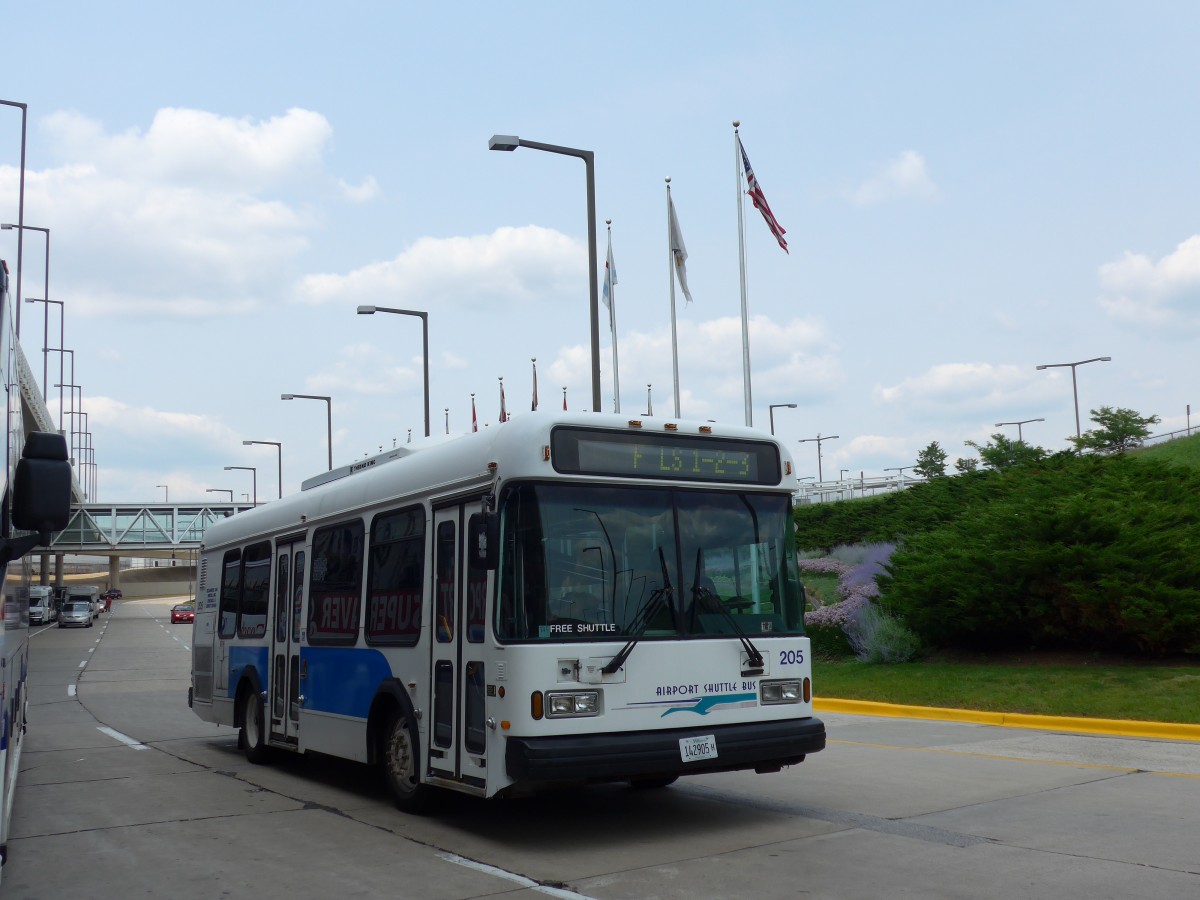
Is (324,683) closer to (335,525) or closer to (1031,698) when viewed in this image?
(335,525)

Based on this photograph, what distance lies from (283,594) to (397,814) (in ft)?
12.6

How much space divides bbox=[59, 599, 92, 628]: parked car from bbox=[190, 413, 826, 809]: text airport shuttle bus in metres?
70.3

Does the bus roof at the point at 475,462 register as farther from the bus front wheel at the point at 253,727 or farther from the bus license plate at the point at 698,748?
the bus front wheel at the point at 253,727

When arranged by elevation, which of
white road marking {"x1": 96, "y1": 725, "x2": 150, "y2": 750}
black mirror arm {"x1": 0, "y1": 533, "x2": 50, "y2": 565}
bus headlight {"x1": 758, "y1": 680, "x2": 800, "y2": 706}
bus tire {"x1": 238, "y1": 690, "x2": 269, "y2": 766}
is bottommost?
white road marking {"x1": 96, "y1": 725, "x2": 150, "y2": 750}

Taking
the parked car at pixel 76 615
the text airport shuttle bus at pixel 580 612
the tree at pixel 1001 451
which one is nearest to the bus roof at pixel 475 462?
the text airport shuttle bus at pixel 580 612

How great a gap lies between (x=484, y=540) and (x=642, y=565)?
1184 millimetres

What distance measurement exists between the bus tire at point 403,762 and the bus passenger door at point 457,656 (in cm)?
38

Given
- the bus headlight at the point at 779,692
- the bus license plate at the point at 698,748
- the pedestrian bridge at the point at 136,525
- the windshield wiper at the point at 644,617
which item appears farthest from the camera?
the pedestrian bridge at the point at 136,525

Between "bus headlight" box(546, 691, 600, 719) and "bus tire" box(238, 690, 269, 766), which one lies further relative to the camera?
"bus tire" box(238, 690, 269, 766)

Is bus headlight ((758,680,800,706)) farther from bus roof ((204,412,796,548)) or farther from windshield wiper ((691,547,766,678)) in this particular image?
bus roof ((204,412,796,548))

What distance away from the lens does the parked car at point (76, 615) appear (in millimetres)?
74625

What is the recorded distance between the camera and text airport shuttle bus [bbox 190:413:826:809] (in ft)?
27.9

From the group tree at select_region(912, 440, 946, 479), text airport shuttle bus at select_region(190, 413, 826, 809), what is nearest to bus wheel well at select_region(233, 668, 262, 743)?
text airport shuttle bus at select_region(190, 413, 826, 809)

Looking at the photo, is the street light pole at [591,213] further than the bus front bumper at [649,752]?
Yes
